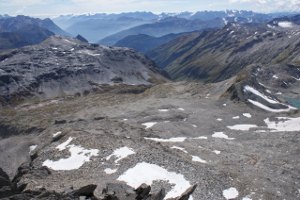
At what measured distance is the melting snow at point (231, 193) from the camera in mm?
48031

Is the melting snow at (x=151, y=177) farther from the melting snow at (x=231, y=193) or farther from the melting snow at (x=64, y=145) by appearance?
the melting snow at (x=64, y=145)

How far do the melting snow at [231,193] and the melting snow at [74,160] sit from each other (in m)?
20.0

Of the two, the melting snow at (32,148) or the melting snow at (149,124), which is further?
the melting snow at (149,124)

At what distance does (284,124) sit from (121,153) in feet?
164

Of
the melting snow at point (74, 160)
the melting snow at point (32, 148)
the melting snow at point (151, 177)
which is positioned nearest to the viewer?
the melting snow at point (151, 177)

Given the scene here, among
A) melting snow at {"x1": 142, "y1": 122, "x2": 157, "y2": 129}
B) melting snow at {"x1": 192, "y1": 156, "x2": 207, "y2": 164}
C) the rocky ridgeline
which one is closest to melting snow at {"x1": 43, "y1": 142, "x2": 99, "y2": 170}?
melting snow at {"x1": 192, "y1": 156, "x2": 207, "y2": 164}

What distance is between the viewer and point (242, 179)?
174 ft

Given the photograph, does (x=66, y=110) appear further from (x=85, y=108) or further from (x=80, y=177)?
(x=80, y=177)

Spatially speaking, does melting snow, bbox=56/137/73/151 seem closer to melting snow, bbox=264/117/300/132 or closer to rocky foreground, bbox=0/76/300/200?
rocky foreground, bbox=0/76/300/200

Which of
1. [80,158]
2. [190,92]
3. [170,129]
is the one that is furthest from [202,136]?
[190,92]

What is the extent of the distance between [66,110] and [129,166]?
265 ft

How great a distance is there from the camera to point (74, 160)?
204 ft

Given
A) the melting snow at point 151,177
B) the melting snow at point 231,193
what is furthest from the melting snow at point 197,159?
the melting snow at point 231,193

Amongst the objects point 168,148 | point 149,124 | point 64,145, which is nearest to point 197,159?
point 168,148
